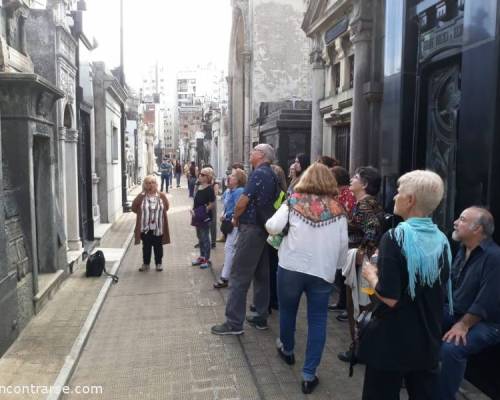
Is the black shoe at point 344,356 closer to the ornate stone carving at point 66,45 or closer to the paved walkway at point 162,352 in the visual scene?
the paved walkway at point 162,352

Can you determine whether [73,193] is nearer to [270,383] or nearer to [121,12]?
[270,383]

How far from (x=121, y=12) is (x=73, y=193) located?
42.9ft

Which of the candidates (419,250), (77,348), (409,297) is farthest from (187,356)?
(419,250)

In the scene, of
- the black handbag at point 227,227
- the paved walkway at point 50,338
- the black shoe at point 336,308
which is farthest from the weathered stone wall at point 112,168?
the black shoe at point 336,308

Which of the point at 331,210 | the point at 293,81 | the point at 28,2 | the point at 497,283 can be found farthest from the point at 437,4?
the point at 293,81

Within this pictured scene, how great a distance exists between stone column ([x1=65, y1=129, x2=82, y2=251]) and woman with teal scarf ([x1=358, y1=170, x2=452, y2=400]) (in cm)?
691

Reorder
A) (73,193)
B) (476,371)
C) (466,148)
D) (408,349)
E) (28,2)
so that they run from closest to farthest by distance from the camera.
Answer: (408,349)
(476,371)
(466,148)
(28,2)
(73,193)

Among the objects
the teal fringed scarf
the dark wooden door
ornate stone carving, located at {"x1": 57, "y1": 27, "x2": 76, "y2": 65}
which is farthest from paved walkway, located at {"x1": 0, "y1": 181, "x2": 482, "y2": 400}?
ornate stone carving, located at {"x1": 57, "y1": 27, "x2": 76, "y2": 65}

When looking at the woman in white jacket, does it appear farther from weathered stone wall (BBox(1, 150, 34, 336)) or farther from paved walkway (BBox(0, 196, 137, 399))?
weathered stone wall (BBox(1, 150, 34, 336))

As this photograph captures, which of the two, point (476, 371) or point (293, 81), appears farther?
point (293, 81)

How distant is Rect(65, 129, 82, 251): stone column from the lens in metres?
8.46

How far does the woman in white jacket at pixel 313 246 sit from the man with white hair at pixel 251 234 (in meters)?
0.93

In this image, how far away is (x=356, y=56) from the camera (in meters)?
6.98

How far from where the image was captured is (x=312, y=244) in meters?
3.72
